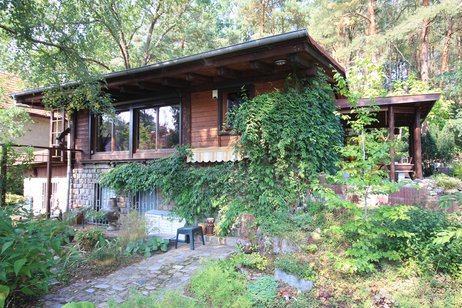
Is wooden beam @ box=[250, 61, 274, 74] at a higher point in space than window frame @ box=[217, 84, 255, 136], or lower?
higher

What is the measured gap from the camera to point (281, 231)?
4582 millimetres

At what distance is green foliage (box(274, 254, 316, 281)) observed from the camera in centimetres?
358

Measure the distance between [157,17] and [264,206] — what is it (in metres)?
12.9

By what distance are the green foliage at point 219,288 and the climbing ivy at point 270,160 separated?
179 cm

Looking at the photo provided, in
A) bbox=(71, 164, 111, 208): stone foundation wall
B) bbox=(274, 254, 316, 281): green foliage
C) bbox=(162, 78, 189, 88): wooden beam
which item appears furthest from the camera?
bbox=(71, 164, 111, 208): stone foundation wall

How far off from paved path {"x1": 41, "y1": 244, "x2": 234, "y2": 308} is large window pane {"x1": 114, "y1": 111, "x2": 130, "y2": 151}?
4478mm

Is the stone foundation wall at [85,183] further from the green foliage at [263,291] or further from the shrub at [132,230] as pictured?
the green foliage at [263,291]

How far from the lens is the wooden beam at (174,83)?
6.84 meters

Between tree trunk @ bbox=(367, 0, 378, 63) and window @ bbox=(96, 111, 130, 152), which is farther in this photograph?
tree trunk @ bbox=(367, 0, 378, 63)

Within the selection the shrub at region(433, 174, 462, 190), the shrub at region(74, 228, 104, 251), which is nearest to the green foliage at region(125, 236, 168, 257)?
the shrub at region(74, 228, 104, 251)

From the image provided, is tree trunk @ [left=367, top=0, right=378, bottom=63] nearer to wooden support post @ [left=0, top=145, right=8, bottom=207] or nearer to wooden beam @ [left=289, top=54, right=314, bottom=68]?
wooden beam @ [left=289, top=54, right=314, bottom=68]

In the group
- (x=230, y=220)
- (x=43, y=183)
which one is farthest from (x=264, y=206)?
(x=43, y=183)

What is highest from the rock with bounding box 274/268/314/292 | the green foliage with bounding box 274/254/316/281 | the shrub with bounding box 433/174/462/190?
the shrub with bounding box 433/174/462/190

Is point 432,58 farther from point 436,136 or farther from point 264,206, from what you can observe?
point 264,206
